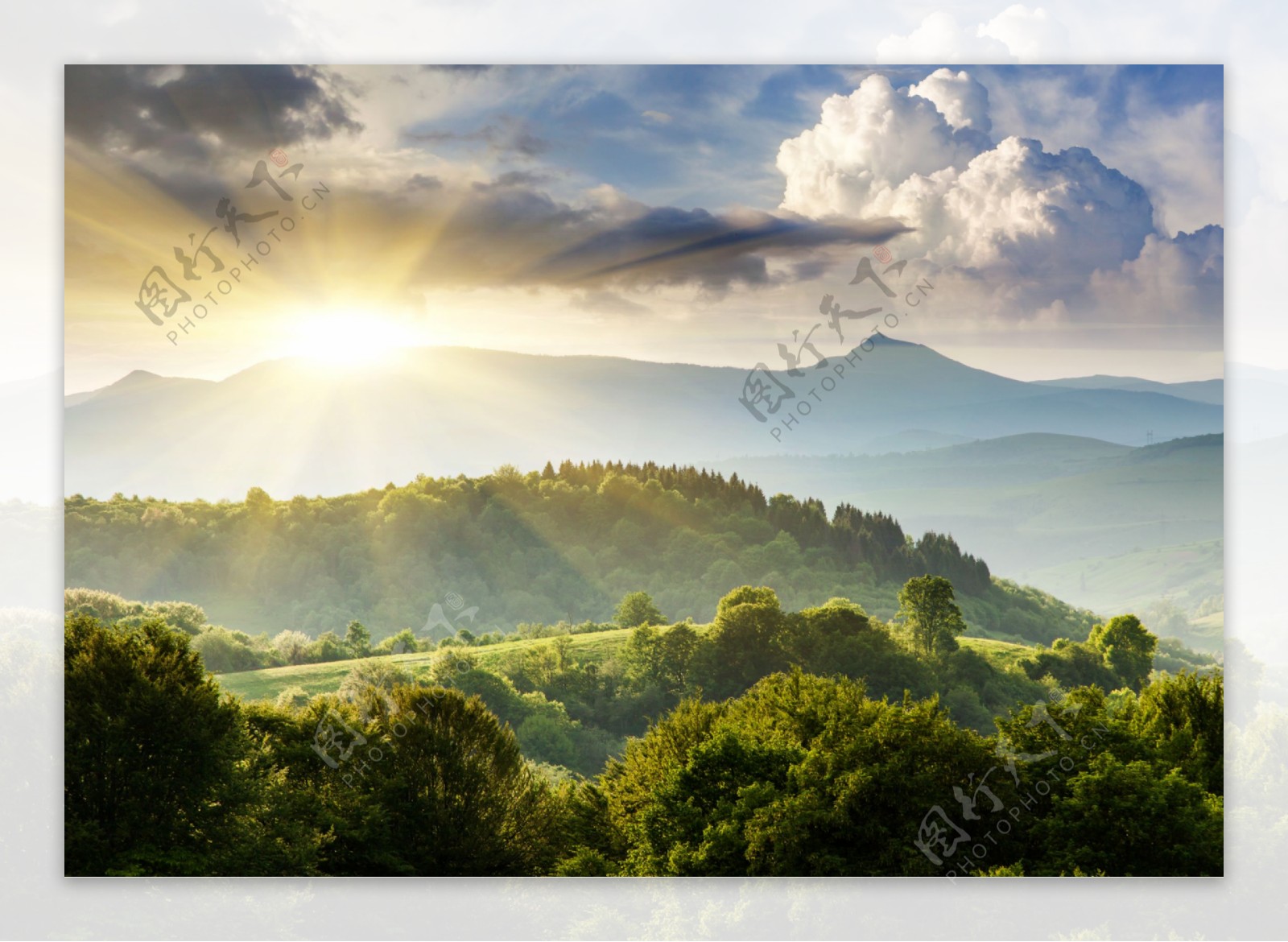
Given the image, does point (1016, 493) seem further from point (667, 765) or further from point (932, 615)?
point (667, 765)

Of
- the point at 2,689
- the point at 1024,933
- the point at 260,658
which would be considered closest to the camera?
the point at 1024,933

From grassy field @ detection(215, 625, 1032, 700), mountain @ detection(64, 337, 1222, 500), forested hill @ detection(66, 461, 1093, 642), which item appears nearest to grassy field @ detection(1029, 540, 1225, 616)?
forested hill @ detection(66, 461, 1093, 642)

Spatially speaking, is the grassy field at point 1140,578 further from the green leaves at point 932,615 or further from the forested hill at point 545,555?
the green leaves at point 932,615

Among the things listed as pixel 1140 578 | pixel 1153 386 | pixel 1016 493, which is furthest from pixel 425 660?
pixel 1153 386

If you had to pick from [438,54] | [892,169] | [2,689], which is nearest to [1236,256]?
[892,169]

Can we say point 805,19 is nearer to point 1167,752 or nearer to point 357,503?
point 357,503
